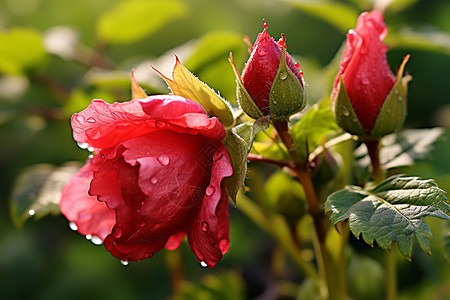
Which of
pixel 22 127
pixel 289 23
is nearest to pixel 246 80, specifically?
pixel 22 127

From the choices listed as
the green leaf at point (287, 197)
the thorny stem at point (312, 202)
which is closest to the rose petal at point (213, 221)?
the thorny stem at point (312, 202)

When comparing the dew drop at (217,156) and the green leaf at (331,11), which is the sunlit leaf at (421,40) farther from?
the dew drop at (217,156)

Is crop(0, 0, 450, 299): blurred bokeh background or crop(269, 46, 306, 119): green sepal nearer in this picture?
crop(269, 46, 306, 119): green sepal

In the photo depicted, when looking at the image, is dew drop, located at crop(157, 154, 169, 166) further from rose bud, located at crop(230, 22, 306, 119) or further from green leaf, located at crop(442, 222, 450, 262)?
green leaf, located at crop(442, 222, 450, 262)

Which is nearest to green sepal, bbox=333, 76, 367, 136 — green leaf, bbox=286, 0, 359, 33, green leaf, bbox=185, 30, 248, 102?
green leaf, bbox=185, 30, 248, 102

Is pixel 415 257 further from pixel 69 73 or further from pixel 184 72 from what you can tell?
pixel 69 73

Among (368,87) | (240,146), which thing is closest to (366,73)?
(368,87)

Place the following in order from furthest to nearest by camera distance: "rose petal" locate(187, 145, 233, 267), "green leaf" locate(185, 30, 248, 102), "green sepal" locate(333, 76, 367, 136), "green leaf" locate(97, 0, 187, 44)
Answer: "green leaf" locate(97, 0, 187, 44)
"green leaf" locate(185, 30, 248, 102)
"green sepal" locate(333, 76, 367, 136)
"rose petal" locate(187, 145, 233, 267)
